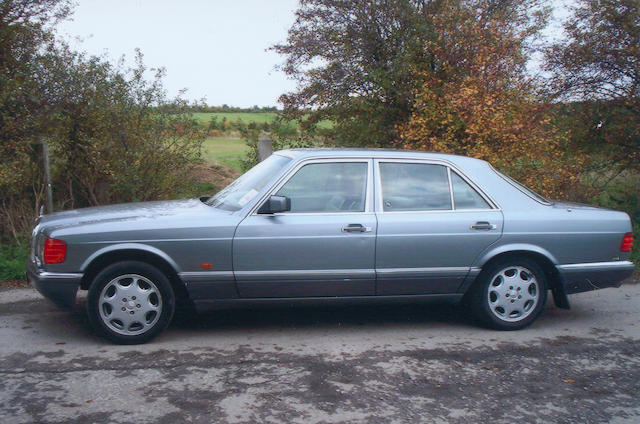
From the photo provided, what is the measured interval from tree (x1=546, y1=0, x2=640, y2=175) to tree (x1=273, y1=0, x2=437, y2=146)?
2.43m

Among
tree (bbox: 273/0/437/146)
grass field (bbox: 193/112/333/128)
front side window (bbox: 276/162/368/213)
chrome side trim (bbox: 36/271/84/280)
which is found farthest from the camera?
tree (bbox: 273/0/437/146)

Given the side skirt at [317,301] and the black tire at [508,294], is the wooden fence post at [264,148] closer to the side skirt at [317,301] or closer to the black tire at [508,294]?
the side skirt at [317,301]

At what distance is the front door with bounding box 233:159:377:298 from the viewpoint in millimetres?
5293

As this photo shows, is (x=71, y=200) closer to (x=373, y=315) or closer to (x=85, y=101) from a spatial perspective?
(x=85, y=101)

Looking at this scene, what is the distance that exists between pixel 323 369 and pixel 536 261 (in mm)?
2378

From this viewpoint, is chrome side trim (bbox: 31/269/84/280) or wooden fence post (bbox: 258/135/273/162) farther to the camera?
wooden fence post (bbox: 258/135/273/162)

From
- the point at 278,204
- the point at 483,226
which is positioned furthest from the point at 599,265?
the point at 278,204

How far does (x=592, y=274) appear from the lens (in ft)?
19.1

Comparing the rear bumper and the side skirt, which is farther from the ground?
the rear bumper

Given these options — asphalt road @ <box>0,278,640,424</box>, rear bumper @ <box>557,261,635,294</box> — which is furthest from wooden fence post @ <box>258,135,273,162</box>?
rear bumper @ <box>557,261,635,294</box>

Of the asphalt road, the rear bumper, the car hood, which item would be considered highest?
the car hood

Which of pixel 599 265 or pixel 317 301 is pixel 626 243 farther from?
pixel 317 301

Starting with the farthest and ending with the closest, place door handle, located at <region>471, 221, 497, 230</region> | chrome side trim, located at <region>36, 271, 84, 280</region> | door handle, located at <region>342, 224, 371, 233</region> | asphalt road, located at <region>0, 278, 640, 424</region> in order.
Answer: door handle, located at <region>471, 221, 497, 230</region> → door handle, located at <region>342, 224, 371, 233</region> → chrome side trim, located at <region>36, 271, 84, 280</region> → asphalt road, located at <region>0, 278, 640, 424</region>

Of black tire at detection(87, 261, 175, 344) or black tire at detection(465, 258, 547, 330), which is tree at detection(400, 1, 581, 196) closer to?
black tire at detection(465, 258, 547, 330)
